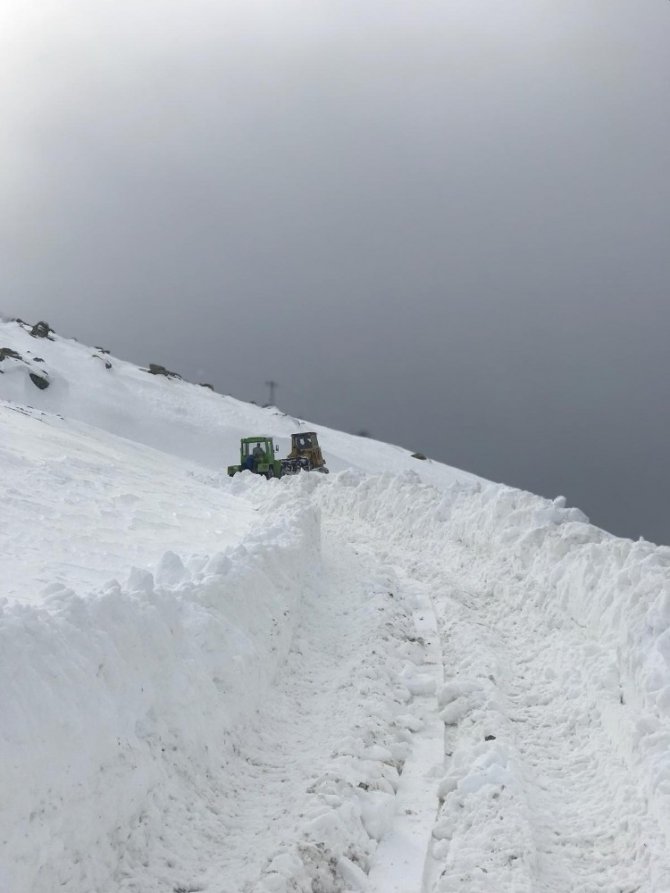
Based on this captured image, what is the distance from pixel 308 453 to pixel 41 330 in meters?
31.4

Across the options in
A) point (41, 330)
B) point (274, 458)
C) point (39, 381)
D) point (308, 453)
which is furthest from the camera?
point (41, 330)

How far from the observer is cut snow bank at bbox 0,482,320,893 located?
3.96 meters

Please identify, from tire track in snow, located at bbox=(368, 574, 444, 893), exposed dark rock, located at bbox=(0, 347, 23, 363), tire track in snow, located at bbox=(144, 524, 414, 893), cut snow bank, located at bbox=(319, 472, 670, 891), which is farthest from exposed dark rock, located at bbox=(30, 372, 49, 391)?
tire track in snow, located at bbox=(368, 574, 444, 893)

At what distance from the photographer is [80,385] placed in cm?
4700

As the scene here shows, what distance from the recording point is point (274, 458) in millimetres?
30781

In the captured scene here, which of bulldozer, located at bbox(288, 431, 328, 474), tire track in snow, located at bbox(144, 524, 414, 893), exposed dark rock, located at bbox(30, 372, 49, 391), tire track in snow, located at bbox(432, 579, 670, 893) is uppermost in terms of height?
bulldozer, located at bbox(288, 431, 328, 474)

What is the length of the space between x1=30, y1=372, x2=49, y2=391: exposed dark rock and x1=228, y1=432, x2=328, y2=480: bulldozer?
699 inches

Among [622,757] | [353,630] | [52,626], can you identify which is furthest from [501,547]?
[52,626]

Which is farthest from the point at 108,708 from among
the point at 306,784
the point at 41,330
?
the point at 41,330

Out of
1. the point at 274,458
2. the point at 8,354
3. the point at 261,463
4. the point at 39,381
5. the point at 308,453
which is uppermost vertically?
the point at 308,453

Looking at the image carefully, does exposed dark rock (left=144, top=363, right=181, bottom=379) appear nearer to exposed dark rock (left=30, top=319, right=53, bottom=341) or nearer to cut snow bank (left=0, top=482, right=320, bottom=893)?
exposed dark rock (left=30, top=319, right=53, bottom=341)

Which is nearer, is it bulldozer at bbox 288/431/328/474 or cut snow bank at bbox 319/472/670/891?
cut snow bank at bbox 319/472/670/891

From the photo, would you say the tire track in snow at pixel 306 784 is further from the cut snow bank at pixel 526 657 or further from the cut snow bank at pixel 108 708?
the cut snow bank at pixel 526 657

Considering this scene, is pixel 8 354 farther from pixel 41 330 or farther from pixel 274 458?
pixel 274 458
